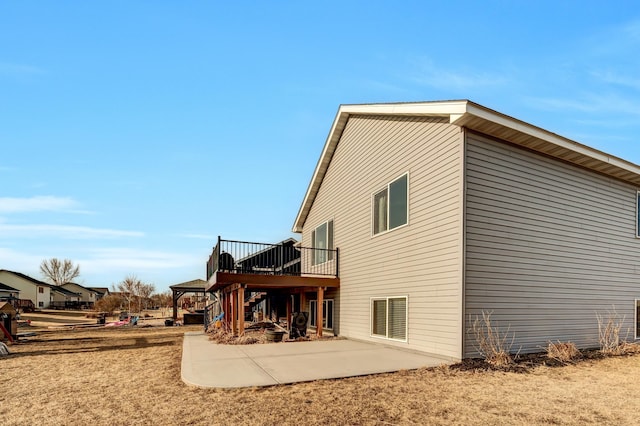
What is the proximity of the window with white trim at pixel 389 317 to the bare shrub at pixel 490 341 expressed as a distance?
7.05 feet

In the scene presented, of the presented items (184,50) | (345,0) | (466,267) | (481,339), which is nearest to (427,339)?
(481,339)

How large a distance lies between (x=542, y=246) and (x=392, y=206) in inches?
142

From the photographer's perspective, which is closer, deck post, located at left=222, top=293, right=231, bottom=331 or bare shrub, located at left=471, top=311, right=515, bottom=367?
bare shrub, located at left=471, top=311, right=515, bottom=367

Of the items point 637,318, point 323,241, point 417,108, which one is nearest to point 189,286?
point 323,241

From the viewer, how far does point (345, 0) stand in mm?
9773

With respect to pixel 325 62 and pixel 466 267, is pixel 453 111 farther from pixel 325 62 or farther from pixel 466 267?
pixel 325 62

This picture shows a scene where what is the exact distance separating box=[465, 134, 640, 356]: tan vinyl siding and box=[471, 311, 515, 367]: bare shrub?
0.17m

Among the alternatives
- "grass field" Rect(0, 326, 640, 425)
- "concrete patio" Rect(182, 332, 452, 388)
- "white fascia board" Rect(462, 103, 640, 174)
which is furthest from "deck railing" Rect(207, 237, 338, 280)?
"white fascia board" Rect(462, 103, 640, 174)

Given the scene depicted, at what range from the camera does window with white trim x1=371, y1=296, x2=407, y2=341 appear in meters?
10.1

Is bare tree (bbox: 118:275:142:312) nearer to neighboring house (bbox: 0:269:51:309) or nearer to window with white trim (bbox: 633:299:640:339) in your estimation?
neighboring house (bbox: 0:269:51:309)

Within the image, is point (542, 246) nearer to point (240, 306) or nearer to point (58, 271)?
point (240, 306)

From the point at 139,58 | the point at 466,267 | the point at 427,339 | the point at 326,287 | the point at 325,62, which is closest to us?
the point at 466,267

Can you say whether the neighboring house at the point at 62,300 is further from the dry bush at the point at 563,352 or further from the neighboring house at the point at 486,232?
the dry bush at the point at 563,352

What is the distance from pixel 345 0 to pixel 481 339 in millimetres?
7849
